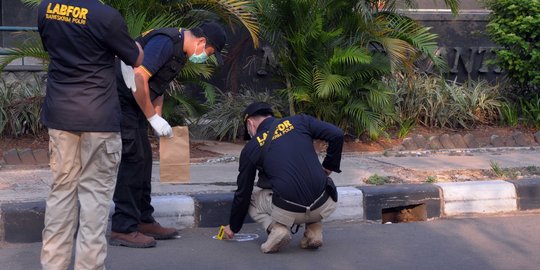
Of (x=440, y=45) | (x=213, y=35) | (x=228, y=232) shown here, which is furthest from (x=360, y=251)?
(x=440, y=45)

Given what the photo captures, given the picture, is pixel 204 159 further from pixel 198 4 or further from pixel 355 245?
pixel 355 245

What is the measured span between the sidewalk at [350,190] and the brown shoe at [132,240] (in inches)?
23.4

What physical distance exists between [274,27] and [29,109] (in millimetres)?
2706

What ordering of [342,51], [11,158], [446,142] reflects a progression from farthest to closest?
[446,142] → [342,51] → [11,158]

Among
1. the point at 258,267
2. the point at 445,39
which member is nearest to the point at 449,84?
the point at 445,39

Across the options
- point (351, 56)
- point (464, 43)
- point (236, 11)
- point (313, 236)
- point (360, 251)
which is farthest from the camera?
point (464, 43)

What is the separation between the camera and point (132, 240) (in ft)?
19.9

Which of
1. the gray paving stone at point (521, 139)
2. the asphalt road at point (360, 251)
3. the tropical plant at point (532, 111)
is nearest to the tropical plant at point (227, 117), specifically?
the gray paving stone at point (521, 139)

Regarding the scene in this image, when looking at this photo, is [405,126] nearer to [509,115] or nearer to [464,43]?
[509,115]

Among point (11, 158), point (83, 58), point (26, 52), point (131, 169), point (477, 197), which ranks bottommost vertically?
point (11, 158)

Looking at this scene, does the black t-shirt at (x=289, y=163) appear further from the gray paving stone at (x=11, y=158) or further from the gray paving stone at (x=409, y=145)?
the gray paving stone at (x=409, y=145)

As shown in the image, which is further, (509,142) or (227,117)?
(509,142)

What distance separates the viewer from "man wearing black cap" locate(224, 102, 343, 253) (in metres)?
5.88

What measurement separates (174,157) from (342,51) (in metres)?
3.53
